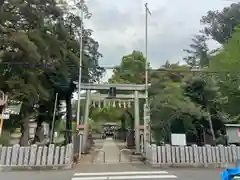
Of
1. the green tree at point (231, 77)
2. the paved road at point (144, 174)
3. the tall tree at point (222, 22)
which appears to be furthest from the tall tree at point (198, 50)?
the paved road at point (144, 174)

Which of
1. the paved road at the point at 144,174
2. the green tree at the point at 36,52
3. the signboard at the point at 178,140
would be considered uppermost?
the green tree at the point at 36,52

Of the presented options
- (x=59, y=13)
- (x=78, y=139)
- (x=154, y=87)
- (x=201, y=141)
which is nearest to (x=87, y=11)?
(x=59, y=13)

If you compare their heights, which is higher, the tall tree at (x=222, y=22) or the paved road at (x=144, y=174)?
the tall tree at (x=222, y=22)

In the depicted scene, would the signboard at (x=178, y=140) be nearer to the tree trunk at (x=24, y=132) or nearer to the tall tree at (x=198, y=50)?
the tree trunk at (x=24, y=132)

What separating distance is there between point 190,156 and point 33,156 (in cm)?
638

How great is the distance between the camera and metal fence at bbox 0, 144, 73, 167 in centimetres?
1186

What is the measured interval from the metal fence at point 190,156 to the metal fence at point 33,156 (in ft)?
12.3

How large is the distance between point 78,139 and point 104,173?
6.22m

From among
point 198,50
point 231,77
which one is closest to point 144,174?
point 231,77

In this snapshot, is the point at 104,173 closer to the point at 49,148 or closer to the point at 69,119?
the point at 49,148

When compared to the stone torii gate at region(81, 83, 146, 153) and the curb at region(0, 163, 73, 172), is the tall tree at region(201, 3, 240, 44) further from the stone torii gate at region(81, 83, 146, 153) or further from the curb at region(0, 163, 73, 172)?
the curb at region(0, 163, 73, 172)

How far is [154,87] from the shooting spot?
22375 mm

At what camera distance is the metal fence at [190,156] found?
12594 mm

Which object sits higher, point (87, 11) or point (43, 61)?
point (87, 11)
